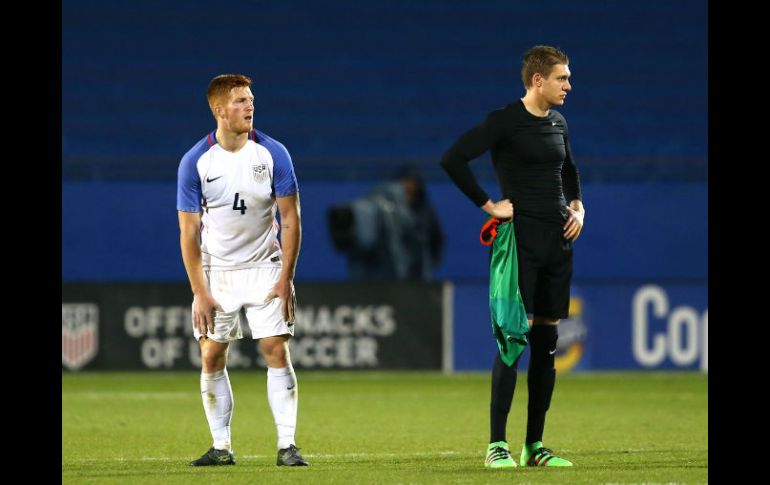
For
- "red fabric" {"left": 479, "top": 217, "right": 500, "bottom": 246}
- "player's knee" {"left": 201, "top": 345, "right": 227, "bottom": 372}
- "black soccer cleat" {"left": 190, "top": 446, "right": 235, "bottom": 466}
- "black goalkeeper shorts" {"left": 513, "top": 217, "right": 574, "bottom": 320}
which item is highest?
"red fabric" {"left": 479, "top": 217, "right": 500, "bottom": 246}

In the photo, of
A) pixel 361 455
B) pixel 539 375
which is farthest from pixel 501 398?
pixel 361 455

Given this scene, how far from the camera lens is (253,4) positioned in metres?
20.7

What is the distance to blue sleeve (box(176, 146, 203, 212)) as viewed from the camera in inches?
256

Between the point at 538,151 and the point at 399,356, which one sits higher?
the point at 538,151

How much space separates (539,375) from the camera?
6.52 m

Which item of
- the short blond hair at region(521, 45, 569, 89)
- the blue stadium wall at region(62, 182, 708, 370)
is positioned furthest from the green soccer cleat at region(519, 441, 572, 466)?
the blue stadium wall at region(62, 182, 708, 370)

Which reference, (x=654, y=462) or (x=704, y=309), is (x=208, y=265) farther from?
(x=704, y=309)

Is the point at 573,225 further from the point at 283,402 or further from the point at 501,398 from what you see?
the point at 283,402

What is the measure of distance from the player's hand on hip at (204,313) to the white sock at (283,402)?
349 millimetres

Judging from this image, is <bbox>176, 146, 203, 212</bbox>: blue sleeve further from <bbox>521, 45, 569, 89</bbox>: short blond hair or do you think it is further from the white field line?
<bbox>521, 45, 569, 89</bbox>: short blond hair

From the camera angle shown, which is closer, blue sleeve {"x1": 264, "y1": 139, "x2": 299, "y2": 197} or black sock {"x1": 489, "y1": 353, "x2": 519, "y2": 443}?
black sock {"x1": 489, "y1": 353, "x2": 519, "y2": 443}

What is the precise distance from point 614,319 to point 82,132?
308 inches

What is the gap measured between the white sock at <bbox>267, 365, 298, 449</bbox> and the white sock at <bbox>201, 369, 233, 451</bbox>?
0.22 m
